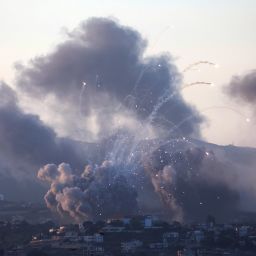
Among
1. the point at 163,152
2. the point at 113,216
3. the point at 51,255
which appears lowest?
the point at 51,255

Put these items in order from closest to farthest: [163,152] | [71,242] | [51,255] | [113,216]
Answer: [51,255] → [71,242] → [113,216] → [163,152]

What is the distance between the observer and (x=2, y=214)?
190 meters

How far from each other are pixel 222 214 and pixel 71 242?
44124 millimetres

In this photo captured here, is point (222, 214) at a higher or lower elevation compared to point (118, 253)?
higher

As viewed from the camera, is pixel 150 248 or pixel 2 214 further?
pixel 2 214

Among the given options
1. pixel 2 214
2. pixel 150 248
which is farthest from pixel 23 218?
pixel 150 248

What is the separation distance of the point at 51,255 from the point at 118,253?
8959 mm

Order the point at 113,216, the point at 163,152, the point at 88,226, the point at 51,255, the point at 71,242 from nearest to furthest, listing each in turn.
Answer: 1. the point at 51,255
2. the point at 71,242
3. the point at 88,226
4. the point at 113,216
5. the point at 163,152

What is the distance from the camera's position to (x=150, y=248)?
5413 inches

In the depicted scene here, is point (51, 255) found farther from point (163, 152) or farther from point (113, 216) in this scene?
point (163, 152)

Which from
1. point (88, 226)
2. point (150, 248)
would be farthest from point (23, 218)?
point (150, 248)

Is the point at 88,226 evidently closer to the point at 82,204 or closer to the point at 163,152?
the point at 82,204

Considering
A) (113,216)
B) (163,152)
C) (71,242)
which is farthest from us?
(163,152)

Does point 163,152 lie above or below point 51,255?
above
